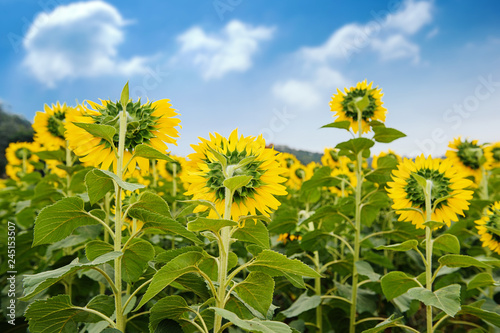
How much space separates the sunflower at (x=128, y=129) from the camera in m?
1.30

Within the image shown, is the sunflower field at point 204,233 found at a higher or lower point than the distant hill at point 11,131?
lower

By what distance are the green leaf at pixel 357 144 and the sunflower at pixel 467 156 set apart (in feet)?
4.56

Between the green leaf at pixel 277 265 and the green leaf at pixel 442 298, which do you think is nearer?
the green leaf at pixel 277 265

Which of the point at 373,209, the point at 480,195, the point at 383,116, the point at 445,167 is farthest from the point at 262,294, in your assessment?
the point at 480,195

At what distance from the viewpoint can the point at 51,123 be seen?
8.59 feet

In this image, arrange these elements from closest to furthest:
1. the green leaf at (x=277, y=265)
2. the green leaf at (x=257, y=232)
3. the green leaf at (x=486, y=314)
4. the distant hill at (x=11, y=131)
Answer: the green leaf at (x=277, y=265)
the green leaf at (x=257, y=232)
the green leaf at (x=486, y=314)
the distant hill at (x=11, y=131)

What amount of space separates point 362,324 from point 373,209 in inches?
27.6

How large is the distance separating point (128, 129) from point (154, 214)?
12.9 inches

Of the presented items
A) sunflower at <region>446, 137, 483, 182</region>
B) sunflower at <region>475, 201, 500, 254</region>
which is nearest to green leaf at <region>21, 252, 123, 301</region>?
sunflower at <region>475, 201, 500, 254</region>

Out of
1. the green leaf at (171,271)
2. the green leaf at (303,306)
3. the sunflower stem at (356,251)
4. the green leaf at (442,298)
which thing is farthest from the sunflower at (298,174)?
the green leaf at (171,271)

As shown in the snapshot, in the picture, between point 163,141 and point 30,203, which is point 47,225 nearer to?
point 163,141

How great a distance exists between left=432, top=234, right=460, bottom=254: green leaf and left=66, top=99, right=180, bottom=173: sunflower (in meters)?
1.14

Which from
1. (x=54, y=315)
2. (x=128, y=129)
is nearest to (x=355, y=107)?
(x=128, y=129)

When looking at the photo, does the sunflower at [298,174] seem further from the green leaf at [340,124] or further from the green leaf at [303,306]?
the green leaf at [303,306]
